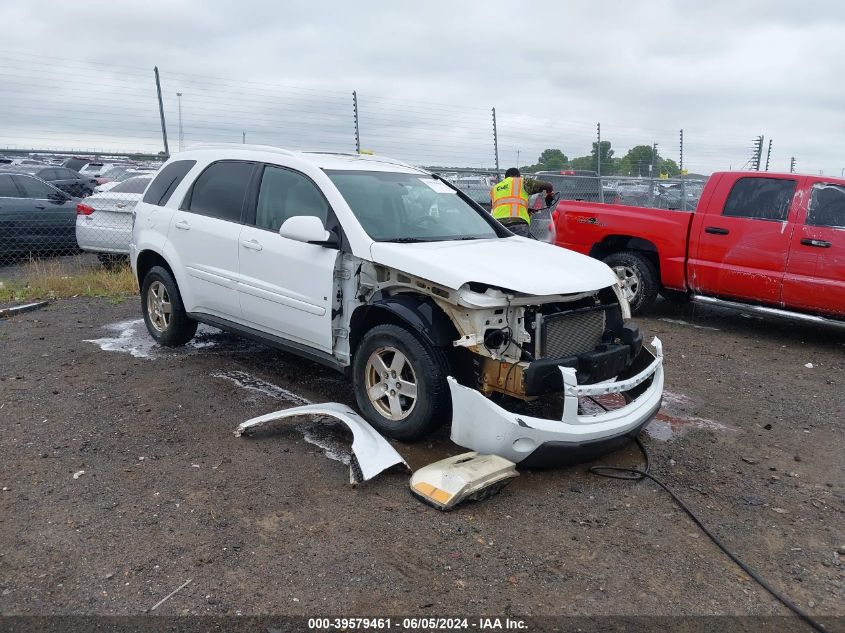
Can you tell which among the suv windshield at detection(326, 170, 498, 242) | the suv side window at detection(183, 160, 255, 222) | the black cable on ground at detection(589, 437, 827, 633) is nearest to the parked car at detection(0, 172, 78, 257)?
the suv side window at detection(183, 160, 255, 222)

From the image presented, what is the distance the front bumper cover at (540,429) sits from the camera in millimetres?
3746

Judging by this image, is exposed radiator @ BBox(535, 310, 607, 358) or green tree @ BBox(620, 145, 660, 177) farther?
green tree @ BBox(620, 145, 660, 177)

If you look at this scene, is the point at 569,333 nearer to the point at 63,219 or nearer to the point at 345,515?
the point at 345,515

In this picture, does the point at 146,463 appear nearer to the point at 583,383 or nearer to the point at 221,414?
the point at 221,414

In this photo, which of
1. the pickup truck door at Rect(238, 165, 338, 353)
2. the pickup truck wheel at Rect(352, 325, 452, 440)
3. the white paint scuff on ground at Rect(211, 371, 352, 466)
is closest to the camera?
the pickup truck wheel at Rect(352, 325, 452, 440)

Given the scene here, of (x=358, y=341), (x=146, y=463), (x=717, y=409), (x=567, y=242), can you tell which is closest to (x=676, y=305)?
(x=567, y=242)

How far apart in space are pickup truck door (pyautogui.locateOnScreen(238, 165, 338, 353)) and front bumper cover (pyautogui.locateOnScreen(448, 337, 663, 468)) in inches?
48.5

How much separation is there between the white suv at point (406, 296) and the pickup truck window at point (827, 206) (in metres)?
3.48

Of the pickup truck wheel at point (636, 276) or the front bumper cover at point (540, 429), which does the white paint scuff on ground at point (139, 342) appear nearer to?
the front bumper cover at point (540, 429)

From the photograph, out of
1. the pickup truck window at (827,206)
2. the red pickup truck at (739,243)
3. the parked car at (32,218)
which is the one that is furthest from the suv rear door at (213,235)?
the parked car at (32,218)

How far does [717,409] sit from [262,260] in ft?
11.6

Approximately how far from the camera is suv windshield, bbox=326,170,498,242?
15.5ft

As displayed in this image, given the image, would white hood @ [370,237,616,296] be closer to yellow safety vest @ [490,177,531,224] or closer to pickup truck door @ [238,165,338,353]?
pickup truck door @ [238,165,338,353]

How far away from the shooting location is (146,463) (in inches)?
160
